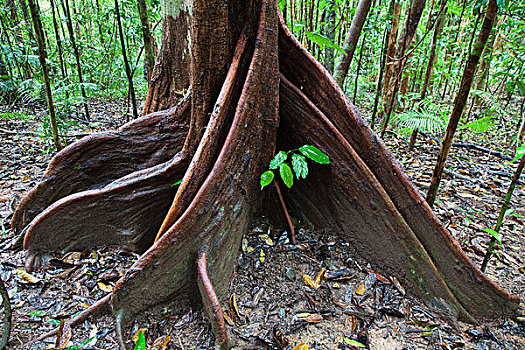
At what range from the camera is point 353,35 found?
12.3 feet

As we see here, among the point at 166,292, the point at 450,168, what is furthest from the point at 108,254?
the point at 450,168

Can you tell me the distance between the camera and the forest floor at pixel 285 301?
1.92 m

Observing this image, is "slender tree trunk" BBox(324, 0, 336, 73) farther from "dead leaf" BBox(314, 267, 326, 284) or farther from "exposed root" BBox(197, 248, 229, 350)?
"exposed root" BBox(197, 248, 229, 350)

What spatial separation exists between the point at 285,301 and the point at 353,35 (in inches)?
124

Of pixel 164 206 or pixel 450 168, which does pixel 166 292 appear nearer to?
pixel 164 206

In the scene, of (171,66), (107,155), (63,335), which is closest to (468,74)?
(171,66)

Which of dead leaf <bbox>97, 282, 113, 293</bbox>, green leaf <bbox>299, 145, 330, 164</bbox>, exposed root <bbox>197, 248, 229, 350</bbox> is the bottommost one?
dead leaf <bbox>97, 282, 113, 293</bbox>

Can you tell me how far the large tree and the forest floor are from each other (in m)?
0.12

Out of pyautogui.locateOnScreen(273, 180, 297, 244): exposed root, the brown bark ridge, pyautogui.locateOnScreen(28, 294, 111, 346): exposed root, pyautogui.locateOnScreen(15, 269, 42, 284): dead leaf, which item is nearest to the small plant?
pyautogui.locateOnScreen(273, 180, 297, 244): exposed root

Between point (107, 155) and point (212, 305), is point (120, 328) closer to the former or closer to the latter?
point (212, 305)

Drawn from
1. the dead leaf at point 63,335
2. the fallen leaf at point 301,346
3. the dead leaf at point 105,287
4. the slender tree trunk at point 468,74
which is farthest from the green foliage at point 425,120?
the dead leaf at point 63,335

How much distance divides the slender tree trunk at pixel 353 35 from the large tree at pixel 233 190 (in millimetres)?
1630

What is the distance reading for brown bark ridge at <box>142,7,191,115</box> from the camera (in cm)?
282

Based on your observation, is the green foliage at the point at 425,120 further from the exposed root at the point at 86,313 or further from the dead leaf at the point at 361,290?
the exposed root at the point at 86,313
